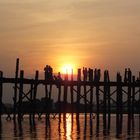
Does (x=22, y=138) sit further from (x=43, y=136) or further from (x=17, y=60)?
(x=17, y=60)

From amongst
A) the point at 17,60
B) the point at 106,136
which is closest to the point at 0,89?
the point at 17,60

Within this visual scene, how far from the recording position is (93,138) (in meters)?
33.3

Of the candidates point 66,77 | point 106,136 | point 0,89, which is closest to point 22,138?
point 106,136

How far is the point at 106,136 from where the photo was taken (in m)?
34.7

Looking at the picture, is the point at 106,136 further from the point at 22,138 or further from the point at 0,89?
the point at 0,89

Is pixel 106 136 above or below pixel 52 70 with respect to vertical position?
below

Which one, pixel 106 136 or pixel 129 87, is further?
pixel 129 87

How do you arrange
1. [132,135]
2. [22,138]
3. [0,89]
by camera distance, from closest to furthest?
[22,138] → [132,135] → [0,89]

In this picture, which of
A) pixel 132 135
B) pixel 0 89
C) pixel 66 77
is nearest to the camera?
pixel 132 135

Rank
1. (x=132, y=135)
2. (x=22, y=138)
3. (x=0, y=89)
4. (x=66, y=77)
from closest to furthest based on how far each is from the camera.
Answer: (x=22, y=138) → (x=132, y=135) → (x=0, y=89) → (x=66, y=77)

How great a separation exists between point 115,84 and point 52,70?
5847mm

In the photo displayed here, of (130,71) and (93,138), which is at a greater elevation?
(130,71)

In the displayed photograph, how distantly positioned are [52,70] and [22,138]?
1911 cm

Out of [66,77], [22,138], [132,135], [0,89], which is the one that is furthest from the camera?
[66,77]
